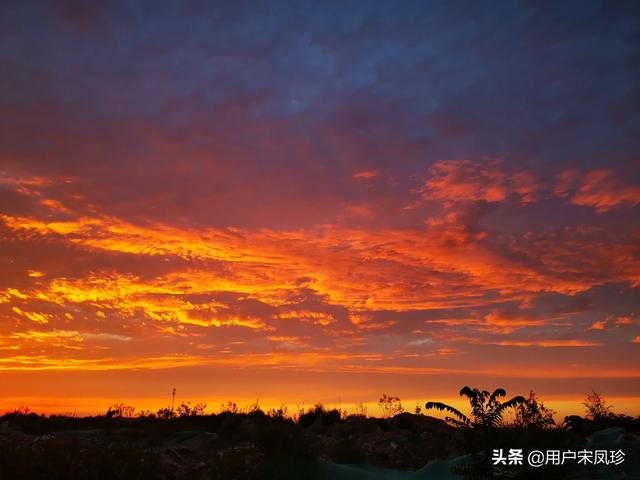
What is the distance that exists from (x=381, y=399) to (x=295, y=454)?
16758mm

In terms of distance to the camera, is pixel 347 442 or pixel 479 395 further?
pixel 347 442

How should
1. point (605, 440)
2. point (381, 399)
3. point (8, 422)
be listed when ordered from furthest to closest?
point (8, 422) < point (381, 399) < point (605, 440)

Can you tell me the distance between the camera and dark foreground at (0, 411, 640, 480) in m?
11.2

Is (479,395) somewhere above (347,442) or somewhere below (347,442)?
above

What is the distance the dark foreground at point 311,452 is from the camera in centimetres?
1121

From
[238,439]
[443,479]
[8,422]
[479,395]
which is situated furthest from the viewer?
[8,422]

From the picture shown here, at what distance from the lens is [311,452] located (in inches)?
589

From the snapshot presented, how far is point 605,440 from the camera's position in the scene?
1791cm

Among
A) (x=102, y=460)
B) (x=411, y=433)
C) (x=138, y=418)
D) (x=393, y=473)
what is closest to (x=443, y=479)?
(x=393, y=473)

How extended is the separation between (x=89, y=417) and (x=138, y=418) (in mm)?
10866

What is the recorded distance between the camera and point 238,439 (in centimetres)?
2398

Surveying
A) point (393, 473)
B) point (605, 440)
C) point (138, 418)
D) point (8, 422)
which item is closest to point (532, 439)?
point (605, 440)

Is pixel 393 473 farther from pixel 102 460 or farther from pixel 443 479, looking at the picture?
pixel 102 460

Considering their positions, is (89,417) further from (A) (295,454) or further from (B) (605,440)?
(B) (605,440)
